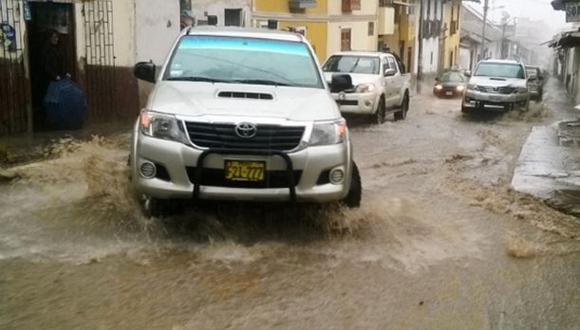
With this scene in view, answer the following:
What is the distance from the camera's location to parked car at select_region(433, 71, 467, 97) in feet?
98.6

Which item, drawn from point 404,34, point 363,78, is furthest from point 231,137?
point 404,34

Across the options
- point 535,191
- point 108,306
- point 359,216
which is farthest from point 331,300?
point 535,191

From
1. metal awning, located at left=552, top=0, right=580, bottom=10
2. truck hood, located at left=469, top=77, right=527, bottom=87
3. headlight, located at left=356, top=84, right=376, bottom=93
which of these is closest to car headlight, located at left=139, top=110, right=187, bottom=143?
headlight, located at left=356, top=84, right=376, bottom=93

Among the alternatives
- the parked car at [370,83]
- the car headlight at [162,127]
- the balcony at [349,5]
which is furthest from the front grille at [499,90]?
the car headlight at [162,127]

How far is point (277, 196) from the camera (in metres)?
5.47

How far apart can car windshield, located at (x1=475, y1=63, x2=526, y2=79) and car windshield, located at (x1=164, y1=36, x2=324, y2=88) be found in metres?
15.0

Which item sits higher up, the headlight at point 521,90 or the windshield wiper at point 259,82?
the windshield wiper at point 259,82

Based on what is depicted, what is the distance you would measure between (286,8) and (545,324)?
2356 cm

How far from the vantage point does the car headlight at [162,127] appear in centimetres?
539

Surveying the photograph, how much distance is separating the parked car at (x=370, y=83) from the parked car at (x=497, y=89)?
279 centimetres

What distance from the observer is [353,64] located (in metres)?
16.5

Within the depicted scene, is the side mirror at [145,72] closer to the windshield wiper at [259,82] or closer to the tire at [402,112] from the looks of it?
the windshield wiper at [259,82]

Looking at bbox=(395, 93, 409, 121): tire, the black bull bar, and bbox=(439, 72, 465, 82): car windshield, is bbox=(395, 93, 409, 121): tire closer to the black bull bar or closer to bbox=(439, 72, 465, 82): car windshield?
bbox=(439, 72, 465, 82): car windshield

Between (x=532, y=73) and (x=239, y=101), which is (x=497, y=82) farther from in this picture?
(x=239, y=101)
